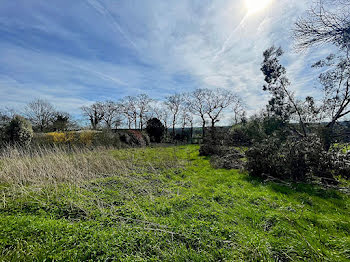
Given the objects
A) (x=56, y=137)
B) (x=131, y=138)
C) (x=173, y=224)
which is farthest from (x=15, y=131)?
(x=173, y=224)

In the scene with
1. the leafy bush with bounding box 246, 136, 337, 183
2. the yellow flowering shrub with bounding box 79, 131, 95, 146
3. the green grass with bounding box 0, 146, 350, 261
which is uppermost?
A: the yellow flowering shrub with bounding box 79, 131, 95, 146

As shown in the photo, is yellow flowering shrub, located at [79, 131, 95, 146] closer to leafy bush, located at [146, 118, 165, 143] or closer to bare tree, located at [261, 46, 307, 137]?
leafy bush, located at [146, 118, 165, 143]

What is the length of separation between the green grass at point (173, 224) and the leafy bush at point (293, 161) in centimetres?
104

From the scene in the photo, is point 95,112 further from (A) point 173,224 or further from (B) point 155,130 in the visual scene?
(A) point 173,224

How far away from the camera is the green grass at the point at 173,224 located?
2.08m

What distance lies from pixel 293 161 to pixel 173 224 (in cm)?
521

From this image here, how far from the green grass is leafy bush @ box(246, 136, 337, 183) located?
1041 mm

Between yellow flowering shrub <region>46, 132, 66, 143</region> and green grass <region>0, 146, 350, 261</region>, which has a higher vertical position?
yellow flowering shrub <region>46, 132, 66, 143</region>

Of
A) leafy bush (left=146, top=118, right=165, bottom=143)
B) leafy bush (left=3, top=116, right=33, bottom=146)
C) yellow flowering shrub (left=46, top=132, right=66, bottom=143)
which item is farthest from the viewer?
leafy bush (left=146, top=118, right=165, bottom=143)

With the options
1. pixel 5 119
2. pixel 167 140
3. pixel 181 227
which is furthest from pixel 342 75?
pixel 5 119

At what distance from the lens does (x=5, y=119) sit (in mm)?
14977

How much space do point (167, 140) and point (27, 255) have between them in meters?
21.0

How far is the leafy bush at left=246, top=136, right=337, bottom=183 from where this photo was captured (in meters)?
5.10

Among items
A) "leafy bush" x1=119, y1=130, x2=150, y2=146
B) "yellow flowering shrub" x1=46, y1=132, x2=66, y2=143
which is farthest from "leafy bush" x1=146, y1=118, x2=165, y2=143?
"yellow flowering shrub" x1=46, y1=132, x2=66, y2=143
